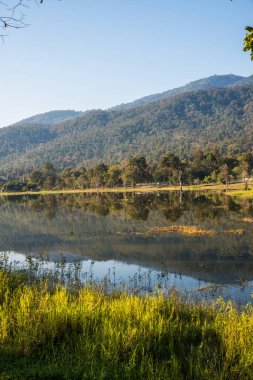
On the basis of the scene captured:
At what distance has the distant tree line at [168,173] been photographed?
140750 millimetres

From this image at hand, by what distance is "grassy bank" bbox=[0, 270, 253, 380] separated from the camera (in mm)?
9523

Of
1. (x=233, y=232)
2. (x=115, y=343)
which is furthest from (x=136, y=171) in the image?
(x=115, y=343)

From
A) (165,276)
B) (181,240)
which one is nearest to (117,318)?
(165,276)

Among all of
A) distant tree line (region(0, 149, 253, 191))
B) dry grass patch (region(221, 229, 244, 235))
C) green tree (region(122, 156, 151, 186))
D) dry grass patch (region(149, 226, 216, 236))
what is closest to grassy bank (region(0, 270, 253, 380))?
dry grass patch (region(221, 229, 244, 235))

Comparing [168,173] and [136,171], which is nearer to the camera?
[136,171]

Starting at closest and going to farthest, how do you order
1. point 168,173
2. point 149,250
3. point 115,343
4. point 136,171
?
point 115,343 → point 149,250 → point 136,171 → point 168,173

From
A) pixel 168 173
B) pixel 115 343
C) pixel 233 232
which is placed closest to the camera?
pixel 115 343

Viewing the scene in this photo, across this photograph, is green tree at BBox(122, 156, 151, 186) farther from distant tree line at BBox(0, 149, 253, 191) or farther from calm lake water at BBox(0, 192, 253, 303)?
calm lake water at BBox(0, 192, 253, 303)

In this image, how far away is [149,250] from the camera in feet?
115

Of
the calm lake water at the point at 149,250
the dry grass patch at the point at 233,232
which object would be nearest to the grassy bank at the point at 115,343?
the calm lake water at the point at 149,250

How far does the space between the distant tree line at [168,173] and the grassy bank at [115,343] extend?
113m

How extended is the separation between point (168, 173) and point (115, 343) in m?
148

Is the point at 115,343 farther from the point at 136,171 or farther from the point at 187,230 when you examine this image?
the point at 136,171

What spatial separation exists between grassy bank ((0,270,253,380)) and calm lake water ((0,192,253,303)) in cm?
834
